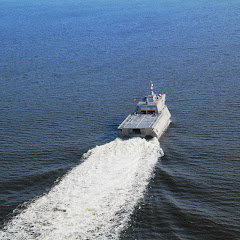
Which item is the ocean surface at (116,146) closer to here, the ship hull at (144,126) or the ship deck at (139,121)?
the ship hull at (144,126)

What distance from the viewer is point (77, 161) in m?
58.5

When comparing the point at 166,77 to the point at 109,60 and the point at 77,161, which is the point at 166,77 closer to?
the point at 109,60

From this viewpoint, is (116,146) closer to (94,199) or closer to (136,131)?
(136,131)

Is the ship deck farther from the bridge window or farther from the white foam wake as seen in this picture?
the white foam wake

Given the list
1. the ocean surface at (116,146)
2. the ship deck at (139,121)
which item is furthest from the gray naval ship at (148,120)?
the ocean surface at (116,146)

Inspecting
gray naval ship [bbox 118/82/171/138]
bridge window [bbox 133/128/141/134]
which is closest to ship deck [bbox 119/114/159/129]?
gray naval ship [bbox 118/82/171/138]

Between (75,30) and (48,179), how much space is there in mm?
132639

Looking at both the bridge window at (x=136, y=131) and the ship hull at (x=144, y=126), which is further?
the bridge window at (x=136, y=131)

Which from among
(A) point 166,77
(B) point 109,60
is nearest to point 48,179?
(A) point 166,77

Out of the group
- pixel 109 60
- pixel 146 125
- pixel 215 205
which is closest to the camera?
pixel 215 205

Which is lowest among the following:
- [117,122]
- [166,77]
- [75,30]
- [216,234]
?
[216,234]

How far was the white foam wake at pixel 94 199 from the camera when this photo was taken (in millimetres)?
40969

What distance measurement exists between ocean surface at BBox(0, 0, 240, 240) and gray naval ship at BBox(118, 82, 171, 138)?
2.16 meters

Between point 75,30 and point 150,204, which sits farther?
point 75,30
